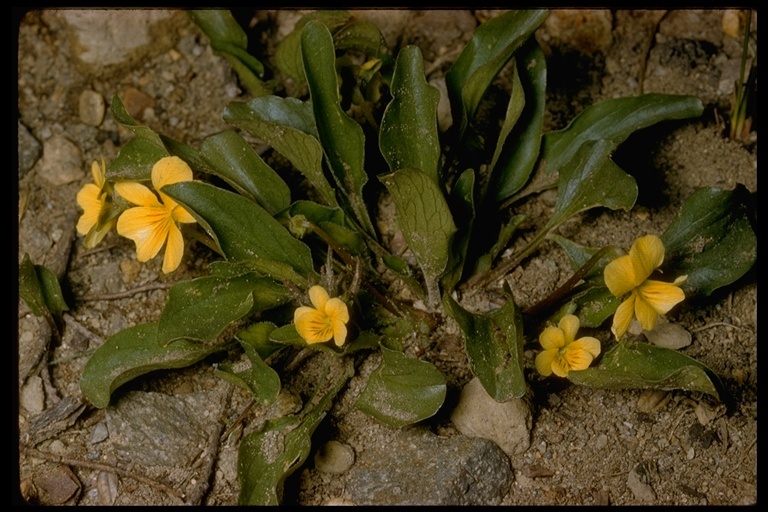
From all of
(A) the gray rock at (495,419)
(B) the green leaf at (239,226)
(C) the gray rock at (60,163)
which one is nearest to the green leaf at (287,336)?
(B) the green leaf at (239,226)

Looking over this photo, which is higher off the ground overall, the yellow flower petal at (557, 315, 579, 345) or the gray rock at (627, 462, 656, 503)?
the yellow flower petal at (557, 315, 579, 345)

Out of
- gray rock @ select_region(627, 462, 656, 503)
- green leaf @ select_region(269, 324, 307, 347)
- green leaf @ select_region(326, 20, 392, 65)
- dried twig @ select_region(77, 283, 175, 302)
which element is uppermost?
green leaf @ select_region(326, 20, 392, 65)

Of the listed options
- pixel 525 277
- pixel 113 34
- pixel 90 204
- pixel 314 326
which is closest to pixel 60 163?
pixel 113 34

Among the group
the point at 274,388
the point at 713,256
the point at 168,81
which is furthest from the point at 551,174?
the point at 168,81

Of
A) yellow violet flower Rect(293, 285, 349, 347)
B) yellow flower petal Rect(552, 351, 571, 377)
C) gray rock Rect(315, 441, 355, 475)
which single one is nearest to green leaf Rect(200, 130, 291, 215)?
yellow violet flower Rect(293, 285, 349, 347)

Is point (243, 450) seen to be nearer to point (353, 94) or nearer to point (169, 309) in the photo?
point (169, 309)

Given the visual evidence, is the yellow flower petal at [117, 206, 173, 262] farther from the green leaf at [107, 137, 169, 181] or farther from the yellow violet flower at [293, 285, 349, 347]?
the yellow violet flower at [293, 285, 349, 347]
